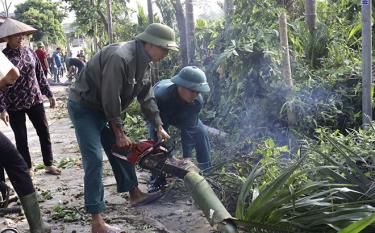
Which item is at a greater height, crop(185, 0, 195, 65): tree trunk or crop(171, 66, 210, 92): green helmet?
crop(185, 0, 195, 65): tree trunk

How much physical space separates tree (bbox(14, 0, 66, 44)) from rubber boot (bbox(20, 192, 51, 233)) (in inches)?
1592

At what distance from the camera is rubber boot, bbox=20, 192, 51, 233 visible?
Result: 140 inches

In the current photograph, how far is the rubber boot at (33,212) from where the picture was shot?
3564 millimetres

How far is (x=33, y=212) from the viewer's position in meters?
3.61

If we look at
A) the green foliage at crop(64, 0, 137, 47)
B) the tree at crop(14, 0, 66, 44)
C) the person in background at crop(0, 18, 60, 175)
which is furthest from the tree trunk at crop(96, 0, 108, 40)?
the tree at crop(14, 0, 66, 44)

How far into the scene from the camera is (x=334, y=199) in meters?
3.01

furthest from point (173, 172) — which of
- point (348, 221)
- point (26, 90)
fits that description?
point (26, 90)

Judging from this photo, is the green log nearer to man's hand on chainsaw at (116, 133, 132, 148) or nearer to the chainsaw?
the chainsaw

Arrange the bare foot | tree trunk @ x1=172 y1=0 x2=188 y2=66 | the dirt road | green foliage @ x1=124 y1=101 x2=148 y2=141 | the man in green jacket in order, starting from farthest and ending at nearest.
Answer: tree trunk @ x1=172 y1=0 x2=188 y2=66 < green foliage @ x1=124 y1=101 x2=148 y2=141 < the bare foot < the dirt road < the man in green jacket

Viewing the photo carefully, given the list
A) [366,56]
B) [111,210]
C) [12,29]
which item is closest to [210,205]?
[111,210]

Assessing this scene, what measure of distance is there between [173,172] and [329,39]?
11.2 feet

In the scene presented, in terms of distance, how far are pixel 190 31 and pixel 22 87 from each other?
13.5ft

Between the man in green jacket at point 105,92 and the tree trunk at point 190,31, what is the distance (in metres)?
4.36

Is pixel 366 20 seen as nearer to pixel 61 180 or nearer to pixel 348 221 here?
pixel 348 221
